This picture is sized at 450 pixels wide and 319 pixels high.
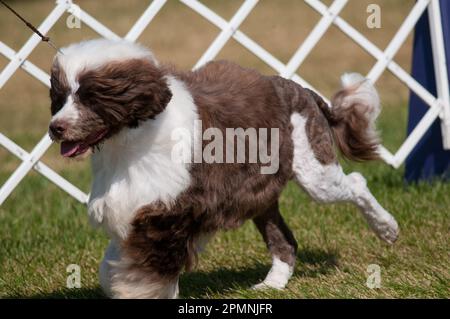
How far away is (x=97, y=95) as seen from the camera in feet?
10.6

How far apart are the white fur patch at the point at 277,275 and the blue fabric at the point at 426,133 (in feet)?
7.06

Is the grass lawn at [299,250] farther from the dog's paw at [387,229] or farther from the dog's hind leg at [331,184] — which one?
the dog's hind leg at [331,184]

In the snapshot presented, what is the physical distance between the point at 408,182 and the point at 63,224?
253 cm

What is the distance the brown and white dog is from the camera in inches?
128

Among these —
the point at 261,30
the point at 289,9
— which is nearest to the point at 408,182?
the point at 261,30

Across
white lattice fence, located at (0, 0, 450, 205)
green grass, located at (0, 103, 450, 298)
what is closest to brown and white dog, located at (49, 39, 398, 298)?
green grass, located at (0, 103, 450, 298)

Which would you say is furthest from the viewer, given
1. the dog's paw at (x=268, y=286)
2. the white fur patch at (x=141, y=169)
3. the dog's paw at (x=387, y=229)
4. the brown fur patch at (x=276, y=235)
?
the dog's paw at (x=387, y=229)

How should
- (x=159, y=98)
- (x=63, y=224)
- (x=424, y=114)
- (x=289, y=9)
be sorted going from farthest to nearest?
(x=289, y=9) → (x=424, y=114) → (x=63, y=224) → (x=159, y=98)

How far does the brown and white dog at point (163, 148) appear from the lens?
128 inches

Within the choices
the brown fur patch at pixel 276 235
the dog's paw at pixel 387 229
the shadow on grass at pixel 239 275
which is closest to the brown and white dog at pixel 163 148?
the brown fur patch at pixel 276 235

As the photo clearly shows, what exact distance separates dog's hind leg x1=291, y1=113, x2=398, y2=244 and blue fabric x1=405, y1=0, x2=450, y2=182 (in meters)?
1.72

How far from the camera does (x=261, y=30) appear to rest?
16172mm

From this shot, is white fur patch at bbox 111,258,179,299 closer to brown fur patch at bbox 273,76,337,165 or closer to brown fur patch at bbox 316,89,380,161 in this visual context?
brown fur patch at bbox 273,76,337,165
